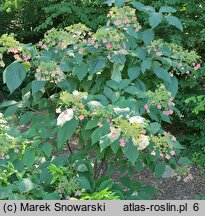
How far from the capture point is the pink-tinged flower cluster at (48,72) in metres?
2.37

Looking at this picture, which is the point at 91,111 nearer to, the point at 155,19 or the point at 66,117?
the point at 66,117

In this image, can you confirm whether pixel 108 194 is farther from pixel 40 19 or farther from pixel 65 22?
pixel 40 19

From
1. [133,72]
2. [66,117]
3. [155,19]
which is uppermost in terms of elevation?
[155,19]

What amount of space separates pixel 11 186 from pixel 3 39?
38.2 inches

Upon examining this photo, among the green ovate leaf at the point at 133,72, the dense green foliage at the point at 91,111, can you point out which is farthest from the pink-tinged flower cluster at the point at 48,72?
the green ovate leaf at the point at 133,72

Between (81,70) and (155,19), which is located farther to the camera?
(155,19)

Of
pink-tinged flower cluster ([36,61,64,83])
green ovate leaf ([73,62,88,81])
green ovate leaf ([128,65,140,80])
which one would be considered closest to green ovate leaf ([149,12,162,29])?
green ovate leaf ([128,65,140,80])

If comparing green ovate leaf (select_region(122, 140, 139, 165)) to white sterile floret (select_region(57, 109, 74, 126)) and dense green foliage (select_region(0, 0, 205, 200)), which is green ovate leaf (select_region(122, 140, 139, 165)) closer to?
dense green foliage (select_region(0, 0, 205, 200))

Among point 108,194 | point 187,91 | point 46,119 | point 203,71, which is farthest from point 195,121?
point 108,194

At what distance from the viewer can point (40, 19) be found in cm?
659

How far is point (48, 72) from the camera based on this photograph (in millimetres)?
2373

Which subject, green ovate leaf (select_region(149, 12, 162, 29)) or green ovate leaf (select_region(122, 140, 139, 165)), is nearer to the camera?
green ovate leaf (select_region(122, 140, 139, 165))

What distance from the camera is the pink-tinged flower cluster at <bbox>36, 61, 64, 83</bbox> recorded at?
93.1 inches

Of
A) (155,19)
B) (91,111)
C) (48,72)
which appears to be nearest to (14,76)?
(48,72)
